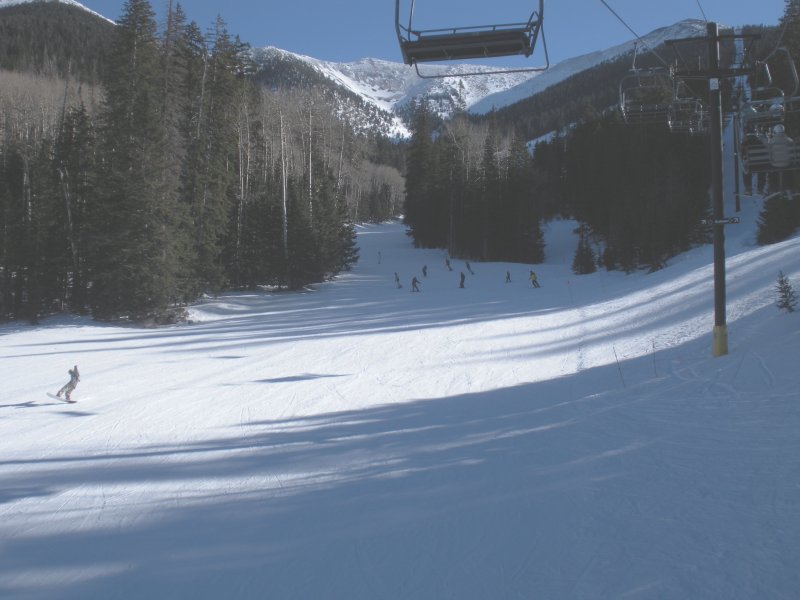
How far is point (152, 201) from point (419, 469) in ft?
71.2

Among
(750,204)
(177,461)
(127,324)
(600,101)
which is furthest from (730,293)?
(600,101)

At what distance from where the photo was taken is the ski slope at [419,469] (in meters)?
4.31

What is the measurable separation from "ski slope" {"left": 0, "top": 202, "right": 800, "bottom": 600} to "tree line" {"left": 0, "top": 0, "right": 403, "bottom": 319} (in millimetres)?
8148

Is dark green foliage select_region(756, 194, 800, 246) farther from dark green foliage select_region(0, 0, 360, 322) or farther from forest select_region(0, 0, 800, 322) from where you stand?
dark green foliage select_region(0, 0, 360, 322)

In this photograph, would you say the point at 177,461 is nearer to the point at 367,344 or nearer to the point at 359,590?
the point at 359,590

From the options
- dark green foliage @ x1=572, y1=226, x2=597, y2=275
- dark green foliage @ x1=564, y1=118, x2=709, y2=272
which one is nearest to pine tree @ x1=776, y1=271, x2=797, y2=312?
dark green foliage @ x1=564, y1=118, x2=709, y2=272

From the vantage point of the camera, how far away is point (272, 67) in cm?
19462

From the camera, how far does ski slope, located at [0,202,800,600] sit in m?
4.31

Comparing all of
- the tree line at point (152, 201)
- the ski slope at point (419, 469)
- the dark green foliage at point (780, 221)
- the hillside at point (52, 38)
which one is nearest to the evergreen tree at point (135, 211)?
the tree line at point (152, 201)

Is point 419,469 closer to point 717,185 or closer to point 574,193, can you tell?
point 717,185

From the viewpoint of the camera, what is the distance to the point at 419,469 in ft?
22.4

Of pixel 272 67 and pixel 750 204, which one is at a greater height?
pixel 272 67

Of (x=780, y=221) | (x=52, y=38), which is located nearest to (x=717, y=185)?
(x=780, y=221)

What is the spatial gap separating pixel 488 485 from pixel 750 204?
44270mm
